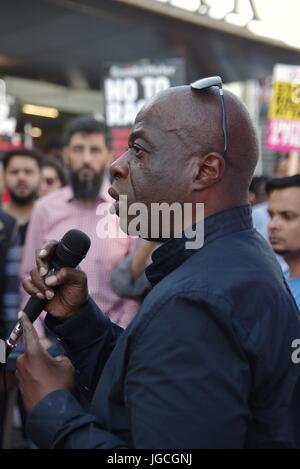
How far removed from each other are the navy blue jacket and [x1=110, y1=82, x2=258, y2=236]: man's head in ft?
0.23

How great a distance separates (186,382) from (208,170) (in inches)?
19.4

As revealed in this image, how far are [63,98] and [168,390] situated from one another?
14480 mm

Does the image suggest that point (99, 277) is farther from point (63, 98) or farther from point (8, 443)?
point (63, 98)

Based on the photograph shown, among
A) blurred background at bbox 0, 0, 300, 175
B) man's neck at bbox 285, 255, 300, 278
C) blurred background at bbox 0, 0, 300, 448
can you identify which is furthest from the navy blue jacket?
blurred background at bbox 0, 0, 300, 175

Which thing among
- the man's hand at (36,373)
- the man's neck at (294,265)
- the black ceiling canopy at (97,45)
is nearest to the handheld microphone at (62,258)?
the man's hand at (36,373)

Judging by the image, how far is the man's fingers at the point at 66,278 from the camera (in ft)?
6.03

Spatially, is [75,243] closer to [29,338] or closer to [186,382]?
[29,338]

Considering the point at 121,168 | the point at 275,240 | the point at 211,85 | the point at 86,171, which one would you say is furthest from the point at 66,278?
the point at 86,171

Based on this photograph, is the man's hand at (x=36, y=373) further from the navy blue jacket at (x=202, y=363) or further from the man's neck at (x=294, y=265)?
the man's neck at (x=294, y=265)

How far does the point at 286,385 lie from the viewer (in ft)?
5.36

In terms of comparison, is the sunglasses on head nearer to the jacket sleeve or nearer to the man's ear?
the man's ear

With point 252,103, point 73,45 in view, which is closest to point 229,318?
point 73,45

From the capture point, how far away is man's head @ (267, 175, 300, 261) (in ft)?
12.0

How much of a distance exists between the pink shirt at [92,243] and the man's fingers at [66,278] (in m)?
2.04
